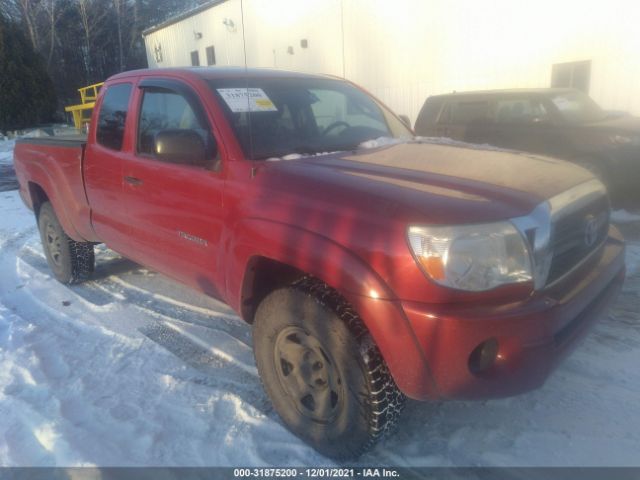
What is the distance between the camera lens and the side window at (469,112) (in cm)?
761

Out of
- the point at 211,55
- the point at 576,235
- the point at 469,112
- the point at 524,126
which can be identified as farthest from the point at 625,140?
the point at 211,55

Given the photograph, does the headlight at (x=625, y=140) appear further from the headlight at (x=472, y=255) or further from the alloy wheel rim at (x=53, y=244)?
the alloy wheel rim at (x=53, y=244)

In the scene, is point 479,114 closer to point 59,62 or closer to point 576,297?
point 576,297

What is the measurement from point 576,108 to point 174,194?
6.45m

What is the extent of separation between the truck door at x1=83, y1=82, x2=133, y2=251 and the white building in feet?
8.17

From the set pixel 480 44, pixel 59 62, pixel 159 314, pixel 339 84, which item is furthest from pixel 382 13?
pixel 59 62

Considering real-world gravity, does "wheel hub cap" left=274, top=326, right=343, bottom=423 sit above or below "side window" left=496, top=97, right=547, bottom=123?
below

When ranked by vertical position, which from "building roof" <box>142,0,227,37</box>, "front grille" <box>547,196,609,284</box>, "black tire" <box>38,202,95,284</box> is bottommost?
"black tire" <box>38,202,95,284</box>

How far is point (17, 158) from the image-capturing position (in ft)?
16.8

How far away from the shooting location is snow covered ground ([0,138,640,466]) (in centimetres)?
232

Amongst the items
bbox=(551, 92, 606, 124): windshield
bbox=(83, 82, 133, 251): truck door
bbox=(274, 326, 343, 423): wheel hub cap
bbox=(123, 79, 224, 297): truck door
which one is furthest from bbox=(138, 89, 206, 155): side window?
bbox=(551, 92, 606, 124): windshield

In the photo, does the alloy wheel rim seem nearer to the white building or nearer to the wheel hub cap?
the wheel hub cap

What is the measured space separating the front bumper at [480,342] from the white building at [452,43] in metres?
3.96

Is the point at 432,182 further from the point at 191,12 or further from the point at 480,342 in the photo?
the point at 191,12
